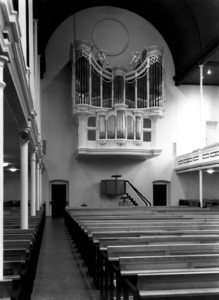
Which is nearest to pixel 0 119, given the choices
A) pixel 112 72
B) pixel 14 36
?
pixel 14 36

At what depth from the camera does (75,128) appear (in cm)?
2255

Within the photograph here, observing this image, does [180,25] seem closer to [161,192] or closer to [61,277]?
[161,192]

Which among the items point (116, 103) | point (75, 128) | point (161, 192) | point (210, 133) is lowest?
point (161, 192)

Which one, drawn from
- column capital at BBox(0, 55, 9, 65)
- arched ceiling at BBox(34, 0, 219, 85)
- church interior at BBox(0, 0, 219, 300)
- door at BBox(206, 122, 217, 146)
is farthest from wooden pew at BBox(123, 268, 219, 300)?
door at BBox(206, 122, 217, 146)

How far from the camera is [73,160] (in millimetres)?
22375

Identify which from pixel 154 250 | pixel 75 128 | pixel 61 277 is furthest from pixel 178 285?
pixel 75 128

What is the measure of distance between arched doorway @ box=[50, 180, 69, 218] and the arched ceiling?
6.98m

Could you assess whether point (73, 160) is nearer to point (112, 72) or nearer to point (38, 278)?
point (112, 72)

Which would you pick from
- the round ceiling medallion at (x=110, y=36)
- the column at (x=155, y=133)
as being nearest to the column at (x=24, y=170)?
the column at (x=155, y=133)

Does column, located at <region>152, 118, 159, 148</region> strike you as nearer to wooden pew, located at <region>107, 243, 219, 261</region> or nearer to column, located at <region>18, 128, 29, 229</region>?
column, located at <region>18, 128, 29, 229</region>

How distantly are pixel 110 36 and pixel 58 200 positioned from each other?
10728 mm

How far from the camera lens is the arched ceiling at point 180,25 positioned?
18500mm

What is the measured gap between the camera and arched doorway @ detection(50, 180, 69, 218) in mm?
22234

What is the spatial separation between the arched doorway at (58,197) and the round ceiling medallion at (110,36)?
8.70m
